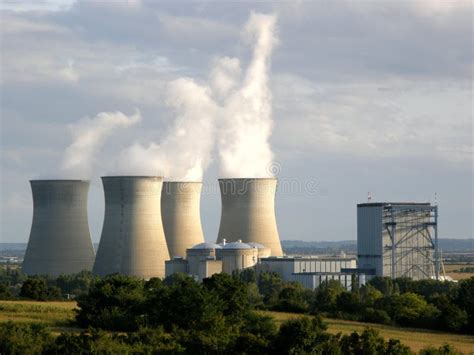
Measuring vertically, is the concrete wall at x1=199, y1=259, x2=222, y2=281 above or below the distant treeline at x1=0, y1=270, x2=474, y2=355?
above

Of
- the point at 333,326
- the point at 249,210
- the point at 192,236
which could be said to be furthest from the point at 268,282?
the point at 333,326

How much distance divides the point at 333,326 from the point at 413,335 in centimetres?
190

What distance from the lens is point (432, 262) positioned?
5403 centimetres

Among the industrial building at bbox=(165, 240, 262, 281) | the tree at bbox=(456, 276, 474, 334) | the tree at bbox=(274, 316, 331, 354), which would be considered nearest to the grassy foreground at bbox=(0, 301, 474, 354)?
the tree at bbox=(456, 276, 474, 334)

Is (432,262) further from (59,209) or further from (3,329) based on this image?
(3,329)

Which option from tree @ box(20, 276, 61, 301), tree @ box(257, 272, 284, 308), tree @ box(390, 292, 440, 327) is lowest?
tree @ box(390, 292, 440, 327)

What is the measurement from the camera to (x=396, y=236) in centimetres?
5222

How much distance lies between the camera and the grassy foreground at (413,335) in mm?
23531

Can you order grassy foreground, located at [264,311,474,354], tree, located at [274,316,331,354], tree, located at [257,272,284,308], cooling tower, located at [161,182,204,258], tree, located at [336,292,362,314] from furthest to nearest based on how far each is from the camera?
Result: cooling tower, located at [161,182,204,258] → tree, located at [257,272,284,308] → tree, located at [336,292,362,314] → grassy foreground, located at [264,311,474,354] → tree, located at [274,316,331,354]

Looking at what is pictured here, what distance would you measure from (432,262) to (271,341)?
36371 millimetres

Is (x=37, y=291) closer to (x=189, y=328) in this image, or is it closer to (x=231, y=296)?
(x=231, y=296)

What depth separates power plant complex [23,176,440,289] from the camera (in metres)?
46.9

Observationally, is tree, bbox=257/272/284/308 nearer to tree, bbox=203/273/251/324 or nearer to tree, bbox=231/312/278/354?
tree, bbox=203/273/251/324

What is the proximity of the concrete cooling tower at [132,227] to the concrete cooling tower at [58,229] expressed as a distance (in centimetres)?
153
